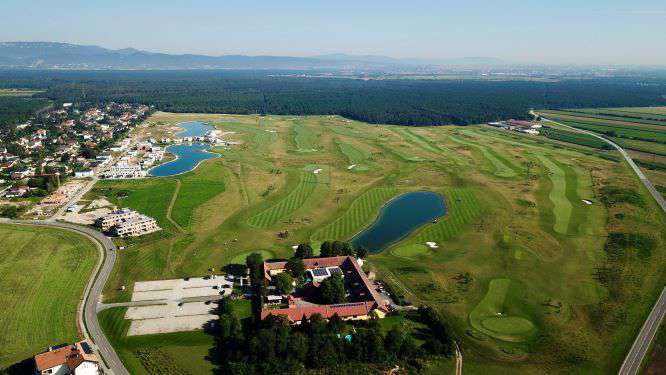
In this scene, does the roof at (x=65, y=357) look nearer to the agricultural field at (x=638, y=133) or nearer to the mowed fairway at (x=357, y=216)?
the mowed fairway at (x=357, y=216)

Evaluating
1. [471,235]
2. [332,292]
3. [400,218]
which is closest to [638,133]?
[471,235]

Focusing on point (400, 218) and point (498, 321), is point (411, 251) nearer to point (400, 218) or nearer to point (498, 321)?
point (400, 218)

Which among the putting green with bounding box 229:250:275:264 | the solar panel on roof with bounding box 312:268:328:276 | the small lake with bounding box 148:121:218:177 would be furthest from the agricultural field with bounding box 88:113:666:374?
the solar panel on roof with bounding box 312:268:328:276

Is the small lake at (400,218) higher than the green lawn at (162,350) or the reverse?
higher

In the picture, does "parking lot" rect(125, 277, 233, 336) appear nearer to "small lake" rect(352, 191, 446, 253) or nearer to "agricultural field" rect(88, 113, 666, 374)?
"agricultural field" rect(88, 113, 666, 374)

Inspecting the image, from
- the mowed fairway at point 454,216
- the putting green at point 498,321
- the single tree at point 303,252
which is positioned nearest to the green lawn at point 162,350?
the single tree at point 303,252
